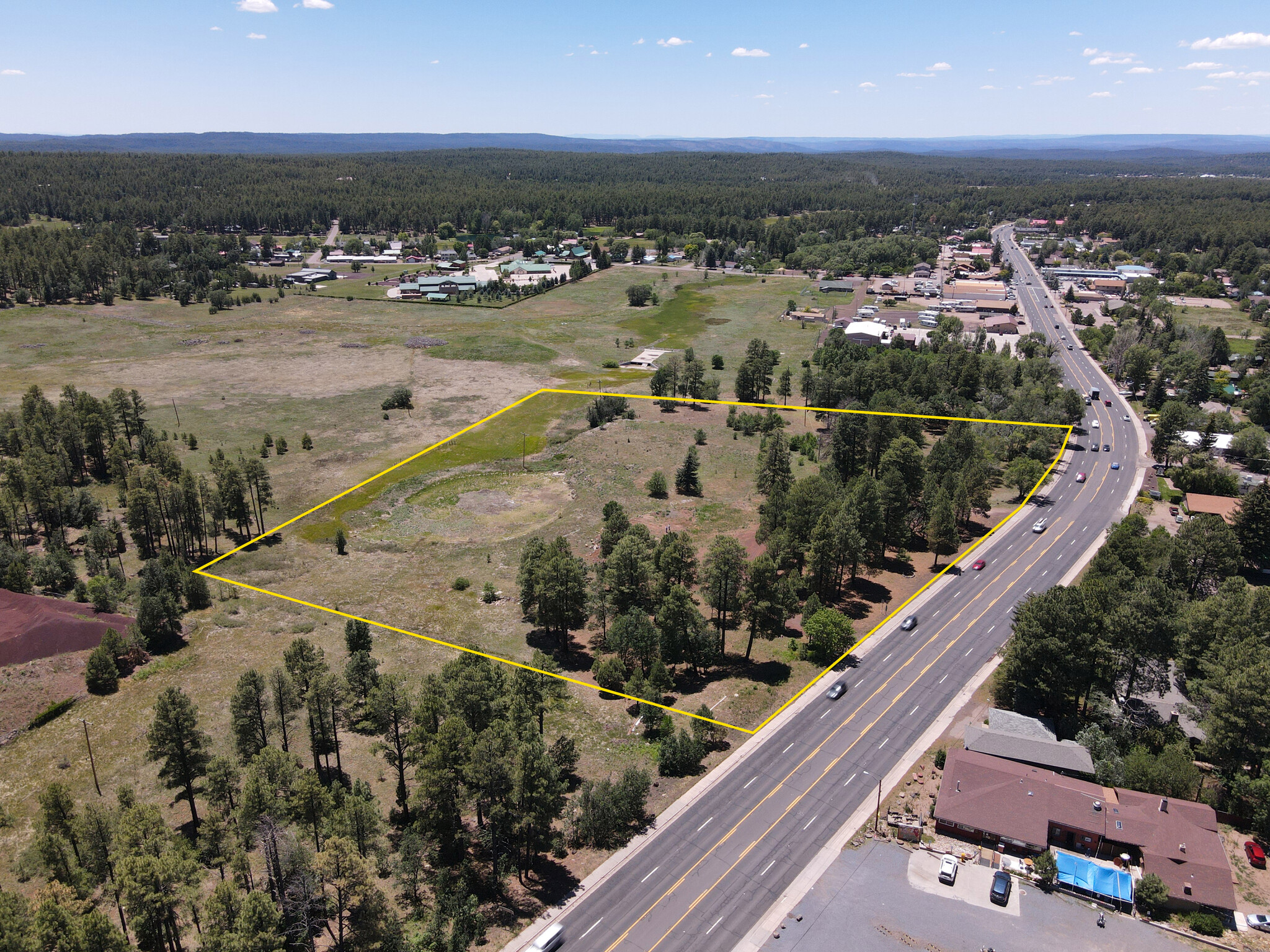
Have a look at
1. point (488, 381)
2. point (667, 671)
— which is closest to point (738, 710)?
point (667, 671)

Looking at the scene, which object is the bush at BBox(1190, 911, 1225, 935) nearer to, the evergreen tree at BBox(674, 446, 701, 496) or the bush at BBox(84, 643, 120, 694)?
the evergreen tree at BBox(674, 446, 701, 496)

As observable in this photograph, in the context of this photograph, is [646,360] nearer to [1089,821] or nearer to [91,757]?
[91,757]

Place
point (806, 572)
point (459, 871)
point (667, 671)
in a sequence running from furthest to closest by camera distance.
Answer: point (806, 572) → point (667, 671) → point (459, 871)

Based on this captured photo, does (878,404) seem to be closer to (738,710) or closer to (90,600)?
(738,710)

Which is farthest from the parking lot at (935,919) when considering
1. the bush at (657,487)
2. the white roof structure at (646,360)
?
the white roof structure at (646,360)

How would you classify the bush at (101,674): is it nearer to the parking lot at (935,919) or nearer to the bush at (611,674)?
the bush at (611,674)

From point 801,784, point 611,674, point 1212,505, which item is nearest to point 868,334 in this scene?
point 1212,505
